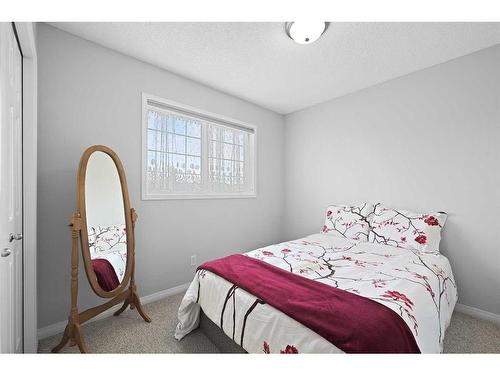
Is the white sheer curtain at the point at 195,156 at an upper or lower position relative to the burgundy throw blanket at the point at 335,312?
upper

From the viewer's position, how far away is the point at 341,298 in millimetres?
1232

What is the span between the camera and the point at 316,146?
134 inches

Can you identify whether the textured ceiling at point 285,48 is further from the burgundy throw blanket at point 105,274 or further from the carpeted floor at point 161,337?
the carpeted floor at point 161,337

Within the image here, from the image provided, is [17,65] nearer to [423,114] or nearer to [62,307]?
[62,307]

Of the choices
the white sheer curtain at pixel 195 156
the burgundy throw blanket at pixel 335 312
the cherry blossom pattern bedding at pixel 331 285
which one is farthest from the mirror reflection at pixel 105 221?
the burgundy throw blanket at pixel 335 312

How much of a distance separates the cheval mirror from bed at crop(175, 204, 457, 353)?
0.63 meters

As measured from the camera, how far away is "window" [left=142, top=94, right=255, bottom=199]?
2.44m

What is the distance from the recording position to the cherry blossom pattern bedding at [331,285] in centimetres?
117

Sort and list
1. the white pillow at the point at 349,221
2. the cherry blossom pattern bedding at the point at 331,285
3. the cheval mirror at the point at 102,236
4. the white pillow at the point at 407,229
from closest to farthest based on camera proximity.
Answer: the cherry blossom pattern bedding at the point at 331,285 → the cheval mirror at the point at 102,236 → the white pillow at the point at 407,229 → the white pillow at the point at 349,221

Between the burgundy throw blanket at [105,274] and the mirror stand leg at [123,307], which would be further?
the mirror stand leg at [123,307]

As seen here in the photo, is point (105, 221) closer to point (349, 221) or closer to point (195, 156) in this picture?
point (195, 156)

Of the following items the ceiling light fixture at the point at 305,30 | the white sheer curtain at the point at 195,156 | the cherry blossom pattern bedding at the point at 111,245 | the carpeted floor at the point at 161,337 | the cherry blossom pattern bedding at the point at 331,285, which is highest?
the ceiling light fixture at the point at 305,30

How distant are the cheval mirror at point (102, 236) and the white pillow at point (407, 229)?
8.16 feet
